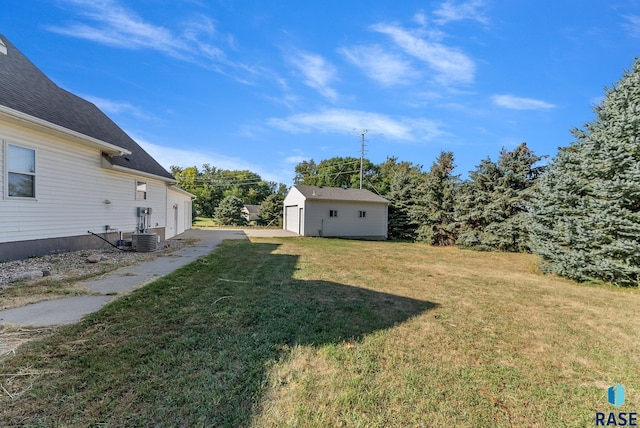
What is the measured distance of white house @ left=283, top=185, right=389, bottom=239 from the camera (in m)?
20.0

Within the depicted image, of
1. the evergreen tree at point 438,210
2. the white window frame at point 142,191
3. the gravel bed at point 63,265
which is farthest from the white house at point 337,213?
the gravel bed at point 63,265

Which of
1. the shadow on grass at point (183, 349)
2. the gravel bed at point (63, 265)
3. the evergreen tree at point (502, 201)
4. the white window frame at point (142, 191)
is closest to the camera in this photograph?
the shadow on grass at point (183, 349)

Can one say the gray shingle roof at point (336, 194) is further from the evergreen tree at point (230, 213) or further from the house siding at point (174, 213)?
the evergreen tree at point (230, 213)

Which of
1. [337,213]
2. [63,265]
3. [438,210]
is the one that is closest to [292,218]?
[337,213]

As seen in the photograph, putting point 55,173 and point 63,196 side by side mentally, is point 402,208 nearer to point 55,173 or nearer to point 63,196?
point 63,196

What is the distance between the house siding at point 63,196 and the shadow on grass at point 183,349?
4298mm

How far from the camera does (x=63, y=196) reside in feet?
24.5

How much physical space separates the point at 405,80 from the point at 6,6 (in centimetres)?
1333

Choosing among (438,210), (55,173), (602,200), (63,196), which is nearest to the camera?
(602,200)

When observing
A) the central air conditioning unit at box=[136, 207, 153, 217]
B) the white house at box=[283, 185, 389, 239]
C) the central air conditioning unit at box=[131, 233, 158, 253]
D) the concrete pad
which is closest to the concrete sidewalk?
the concrete pad

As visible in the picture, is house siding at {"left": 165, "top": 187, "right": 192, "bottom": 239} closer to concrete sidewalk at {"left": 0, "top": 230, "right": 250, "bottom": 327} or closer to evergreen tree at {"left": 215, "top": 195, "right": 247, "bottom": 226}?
concrete sidewalk at {"left": 0, "top": 230, "right": 250, "bottom": 327}

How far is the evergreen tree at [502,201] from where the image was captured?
47.0 feet

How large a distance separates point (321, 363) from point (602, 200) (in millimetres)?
8433

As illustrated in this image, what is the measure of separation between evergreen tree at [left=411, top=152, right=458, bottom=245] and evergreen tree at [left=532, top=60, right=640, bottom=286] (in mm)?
9123
